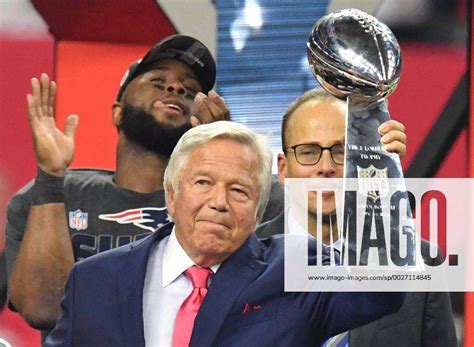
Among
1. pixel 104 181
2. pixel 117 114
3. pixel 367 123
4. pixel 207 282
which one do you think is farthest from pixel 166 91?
pixel 367 123

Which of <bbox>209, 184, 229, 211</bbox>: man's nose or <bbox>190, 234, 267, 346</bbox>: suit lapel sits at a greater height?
<bbox>209, 184, 229, 211</bbox>: man's nose

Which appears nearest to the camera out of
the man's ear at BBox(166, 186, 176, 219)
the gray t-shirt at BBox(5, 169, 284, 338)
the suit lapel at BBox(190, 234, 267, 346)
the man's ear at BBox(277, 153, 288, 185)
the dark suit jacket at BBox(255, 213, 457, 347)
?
the suit lapel at BBox(190, 234, 267, 346)

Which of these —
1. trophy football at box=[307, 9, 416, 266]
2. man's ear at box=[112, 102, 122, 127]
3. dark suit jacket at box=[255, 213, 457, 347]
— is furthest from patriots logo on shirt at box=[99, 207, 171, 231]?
trophy football at box=[307, 9, 416, 266]

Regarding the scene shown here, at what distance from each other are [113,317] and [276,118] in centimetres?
95

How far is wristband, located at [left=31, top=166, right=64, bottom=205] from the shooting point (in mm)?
2326

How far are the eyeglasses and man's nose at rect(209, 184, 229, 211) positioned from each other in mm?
588

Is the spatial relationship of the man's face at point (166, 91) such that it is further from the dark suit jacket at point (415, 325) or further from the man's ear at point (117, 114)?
the dark suit jacket at point (415, 325)

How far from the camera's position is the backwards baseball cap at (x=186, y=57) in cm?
237

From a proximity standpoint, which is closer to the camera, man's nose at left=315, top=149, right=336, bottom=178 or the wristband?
man's nose at left=315, top=149, right=336, bottom=178

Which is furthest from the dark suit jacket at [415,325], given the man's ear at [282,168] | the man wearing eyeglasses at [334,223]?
the man's ear at [282,168]

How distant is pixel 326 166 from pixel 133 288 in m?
0.70

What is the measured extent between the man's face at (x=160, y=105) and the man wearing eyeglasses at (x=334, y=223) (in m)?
0.31

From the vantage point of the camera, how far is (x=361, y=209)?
1392 millimetres

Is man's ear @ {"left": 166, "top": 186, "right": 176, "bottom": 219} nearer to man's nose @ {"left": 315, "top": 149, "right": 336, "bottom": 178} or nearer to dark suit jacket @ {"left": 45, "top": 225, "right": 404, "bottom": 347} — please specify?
dark suit jacket @ {"left": 45, "top": 225, "right": 404, "bottom": 347}
